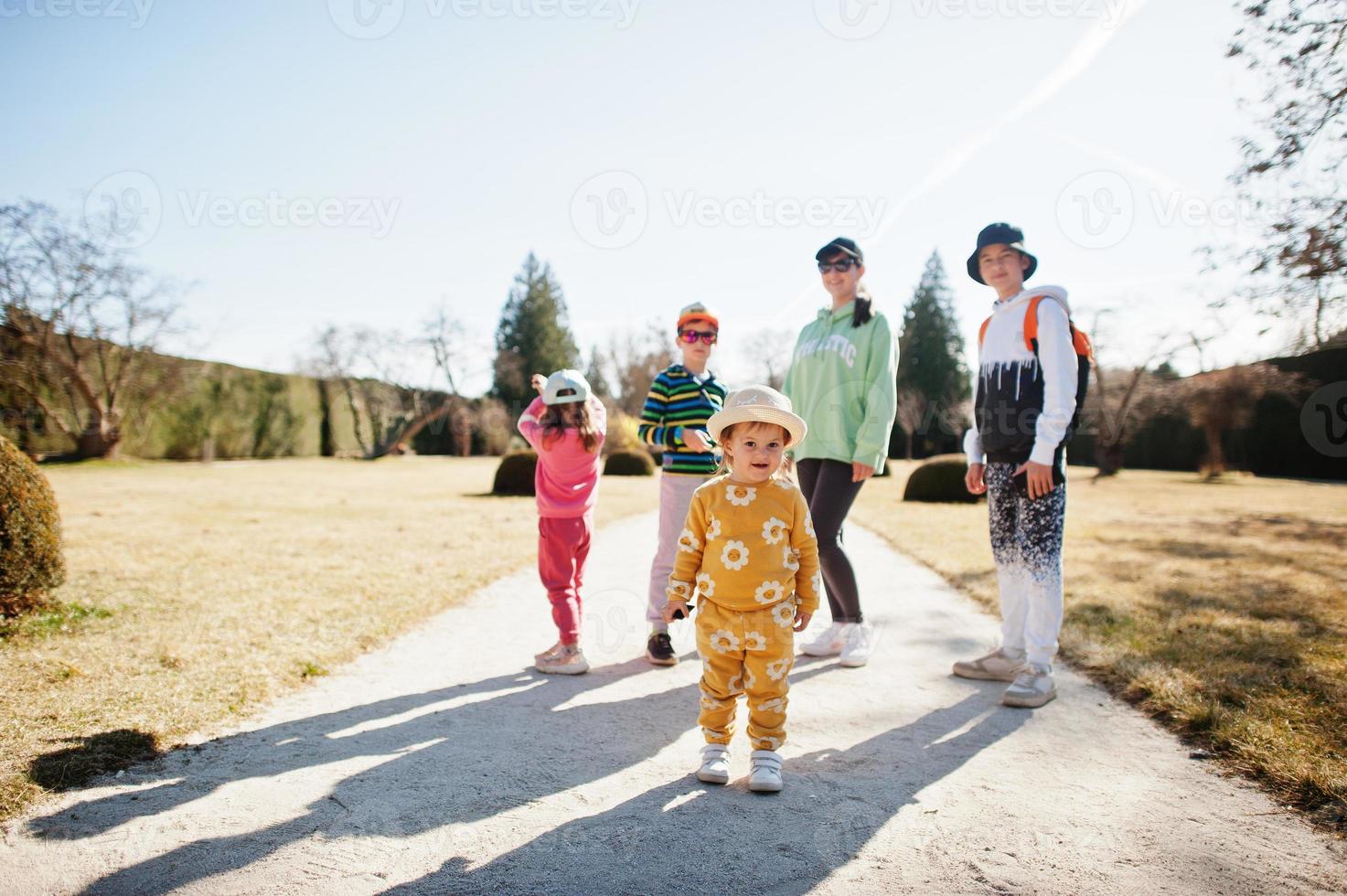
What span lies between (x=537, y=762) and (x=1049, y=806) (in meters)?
1.75

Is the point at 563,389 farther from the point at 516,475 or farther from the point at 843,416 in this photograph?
the point at 516,475

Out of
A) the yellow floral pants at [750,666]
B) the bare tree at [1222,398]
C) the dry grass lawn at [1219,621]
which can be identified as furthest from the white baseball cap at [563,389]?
the bare tree at [1222,398]

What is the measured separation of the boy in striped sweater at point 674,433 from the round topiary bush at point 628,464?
18.9 m

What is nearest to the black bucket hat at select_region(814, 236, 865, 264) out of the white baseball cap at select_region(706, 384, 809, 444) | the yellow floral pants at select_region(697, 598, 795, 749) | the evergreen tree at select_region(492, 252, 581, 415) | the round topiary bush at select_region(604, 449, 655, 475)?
the white baseball cap at select_region(706, 384, 809, 444)

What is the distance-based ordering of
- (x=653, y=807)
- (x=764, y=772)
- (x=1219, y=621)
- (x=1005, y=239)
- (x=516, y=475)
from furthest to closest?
(x=516, y=475) → (x=1219, y=621) → (x=1005, y=239) → (x=764, y=772) → (x=653, y=807)

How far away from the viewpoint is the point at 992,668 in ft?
11.9

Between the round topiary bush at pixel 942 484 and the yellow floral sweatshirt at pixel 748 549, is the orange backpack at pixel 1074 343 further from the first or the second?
the round topiary bush at pixel 942 484

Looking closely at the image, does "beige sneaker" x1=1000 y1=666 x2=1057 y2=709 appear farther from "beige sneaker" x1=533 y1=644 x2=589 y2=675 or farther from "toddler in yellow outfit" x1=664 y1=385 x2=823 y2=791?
"beige sneaker" x1=533 y1=644 x2=589 y2=675

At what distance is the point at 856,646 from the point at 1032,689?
0.92 meters

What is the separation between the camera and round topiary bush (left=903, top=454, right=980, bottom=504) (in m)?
14.8

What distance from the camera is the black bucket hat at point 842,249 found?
3.93m

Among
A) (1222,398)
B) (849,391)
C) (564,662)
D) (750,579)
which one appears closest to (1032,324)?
(849,391)

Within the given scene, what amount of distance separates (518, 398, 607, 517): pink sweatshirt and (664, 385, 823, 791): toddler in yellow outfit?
1.33 metres

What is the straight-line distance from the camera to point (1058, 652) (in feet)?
13.7
